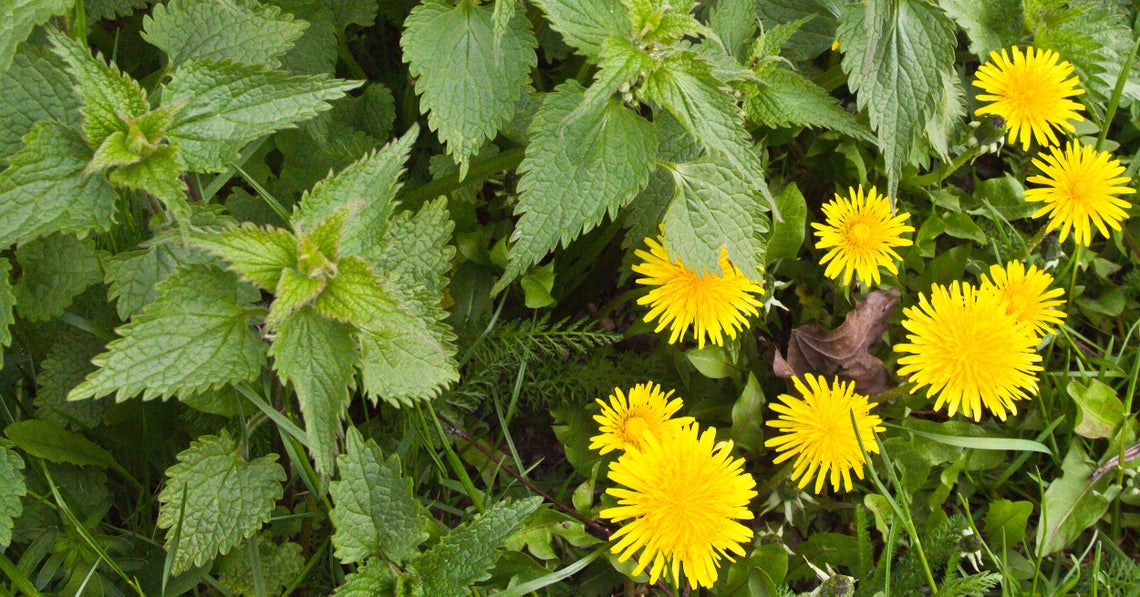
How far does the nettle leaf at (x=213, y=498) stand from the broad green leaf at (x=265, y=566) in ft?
0.39

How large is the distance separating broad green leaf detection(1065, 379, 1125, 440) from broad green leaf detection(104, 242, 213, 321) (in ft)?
6.10

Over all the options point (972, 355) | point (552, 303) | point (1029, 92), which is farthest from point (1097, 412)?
point (552, 303)

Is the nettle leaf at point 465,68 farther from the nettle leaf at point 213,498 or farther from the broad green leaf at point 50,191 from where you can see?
the nettle leaf at point 213,498

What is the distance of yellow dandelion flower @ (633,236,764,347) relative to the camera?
186cm

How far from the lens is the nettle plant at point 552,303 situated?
147cm

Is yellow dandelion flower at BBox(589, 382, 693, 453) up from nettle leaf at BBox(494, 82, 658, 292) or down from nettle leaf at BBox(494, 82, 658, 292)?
down

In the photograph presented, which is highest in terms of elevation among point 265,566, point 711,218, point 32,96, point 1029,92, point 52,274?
point 1029,92

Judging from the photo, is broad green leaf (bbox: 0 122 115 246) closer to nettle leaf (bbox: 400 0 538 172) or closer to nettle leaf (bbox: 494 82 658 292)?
nettle leaf (bbox: 400 0 538 172)

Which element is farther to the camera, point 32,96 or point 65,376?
point 65,376

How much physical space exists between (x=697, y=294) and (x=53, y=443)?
50.6 inches

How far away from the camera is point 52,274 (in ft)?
5.42

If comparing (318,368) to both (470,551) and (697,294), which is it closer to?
(470,551)

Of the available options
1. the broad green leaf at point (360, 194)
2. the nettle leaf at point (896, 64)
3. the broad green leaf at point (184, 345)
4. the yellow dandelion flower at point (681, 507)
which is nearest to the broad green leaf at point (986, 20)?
the nettle leaf at point (896, 64)

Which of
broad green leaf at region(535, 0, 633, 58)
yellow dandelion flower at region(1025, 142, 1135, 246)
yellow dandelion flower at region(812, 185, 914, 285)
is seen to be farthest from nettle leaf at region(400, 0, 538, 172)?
yellow dandelion flower at region(1025, 142, 1135, 246)
